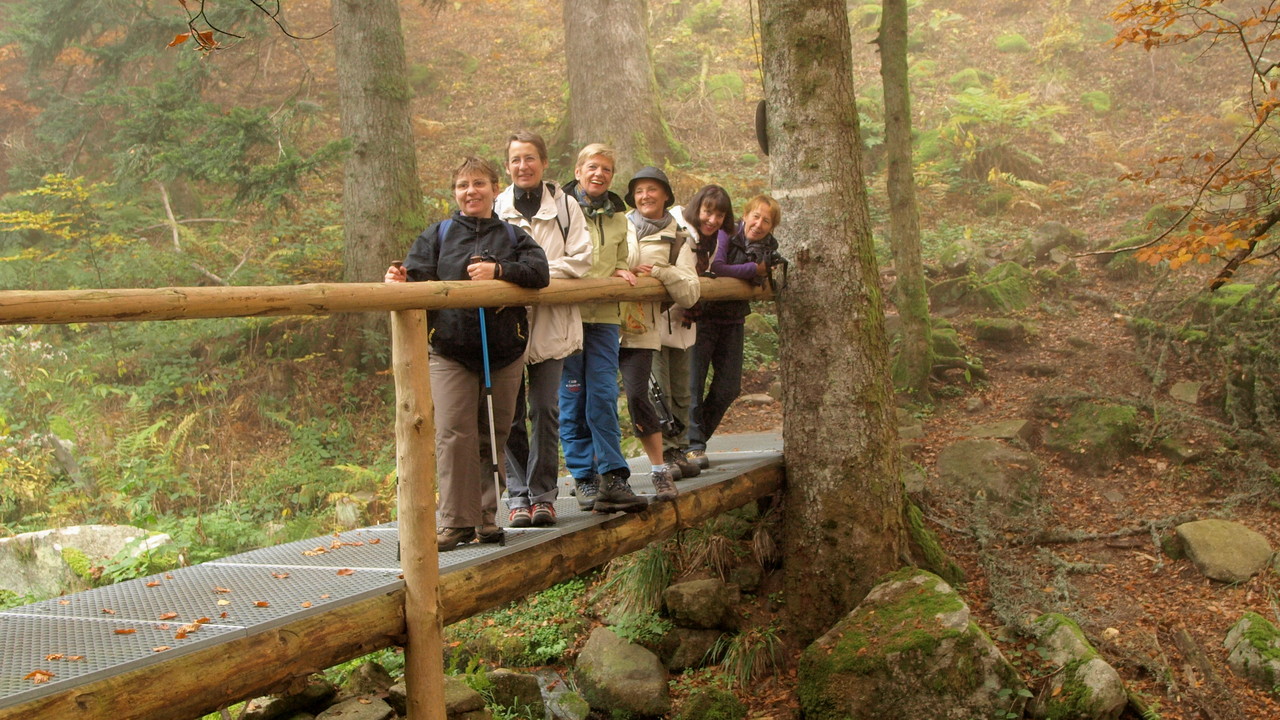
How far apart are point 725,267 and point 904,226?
13.8 feet

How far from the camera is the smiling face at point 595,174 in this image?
4.92 metres

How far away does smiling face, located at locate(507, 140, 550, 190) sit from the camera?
4574 mm

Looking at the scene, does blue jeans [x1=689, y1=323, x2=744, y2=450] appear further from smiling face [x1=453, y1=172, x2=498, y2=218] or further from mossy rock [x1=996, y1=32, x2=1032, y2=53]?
mossy rock [x1=996, y1=32, x2=1032, y2=53]

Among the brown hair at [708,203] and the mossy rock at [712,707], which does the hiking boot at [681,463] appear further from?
the brown hair at [708,203]

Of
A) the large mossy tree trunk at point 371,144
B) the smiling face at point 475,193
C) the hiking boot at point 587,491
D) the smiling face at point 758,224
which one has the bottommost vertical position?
the hiking boot at point 587,491

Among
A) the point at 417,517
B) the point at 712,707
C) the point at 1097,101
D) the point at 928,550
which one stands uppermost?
the point at 1097,101

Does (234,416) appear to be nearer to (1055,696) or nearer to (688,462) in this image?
(688,462)

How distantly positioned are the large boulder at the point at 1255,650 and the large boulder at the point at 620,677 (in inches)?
136

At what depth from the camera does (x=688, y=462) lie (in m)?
6.16

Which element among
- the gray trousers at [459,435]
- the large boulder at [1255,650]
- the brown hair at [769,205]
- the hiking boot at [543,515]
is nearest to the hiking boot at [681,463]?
the hiking boot at [543,515]

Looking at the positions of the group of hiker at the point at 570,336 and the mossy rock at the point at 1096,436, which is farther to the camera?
the mossy rock at the point at 1096,436

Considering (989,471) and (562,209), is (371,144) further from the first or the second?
(989,471)

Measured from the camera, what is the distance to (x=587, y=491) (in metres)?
5.37

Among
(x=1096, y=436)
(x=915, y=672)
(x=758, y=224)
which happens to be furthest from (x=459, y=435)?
(x=1096, y=436)
